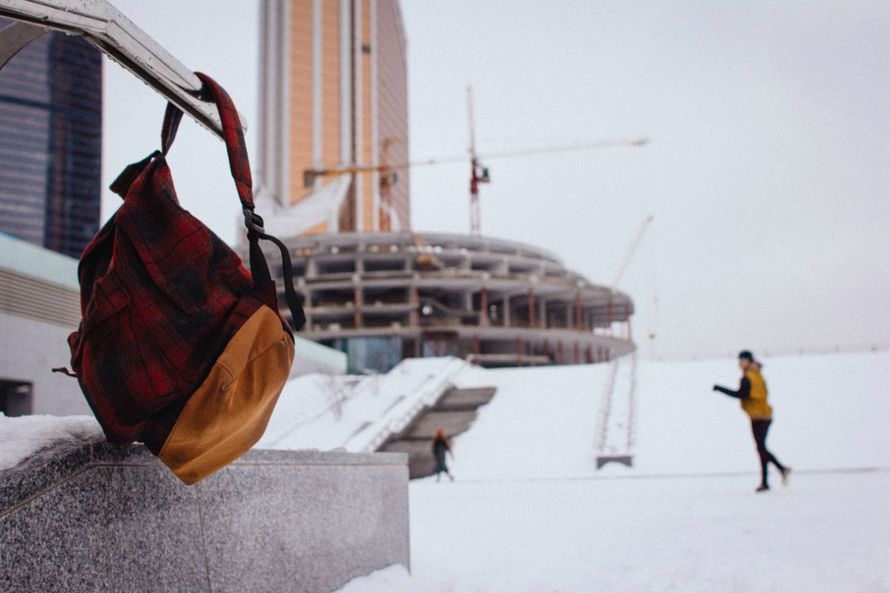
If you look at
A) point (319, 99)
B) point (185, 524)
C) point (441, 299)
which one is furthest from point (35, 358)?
point (319, 99)

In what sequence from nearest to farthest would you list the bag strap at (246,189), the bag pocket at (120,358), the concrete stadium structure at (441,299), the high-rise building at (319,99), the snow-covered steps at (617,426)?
1. the bag pocket at (120,358)
2. the bag strap at (246,189)
3. the snow-covered steps at (617,426)
4. the concrete stadium structure at (441,299)
5. the high-rise building at (319,99)

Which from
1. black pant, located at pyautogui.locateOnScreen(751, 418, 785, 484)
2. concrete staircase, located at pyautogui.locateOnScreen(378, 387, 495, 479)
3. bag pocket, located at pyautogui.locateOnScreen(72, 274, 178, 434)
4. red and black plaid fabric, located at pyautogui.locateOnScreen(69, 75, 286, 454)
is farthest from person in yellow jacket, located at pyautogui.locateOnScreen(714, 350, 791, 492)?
bag pocket, located at pyautogui.locateOnScreen(72, 274, 178, 434)

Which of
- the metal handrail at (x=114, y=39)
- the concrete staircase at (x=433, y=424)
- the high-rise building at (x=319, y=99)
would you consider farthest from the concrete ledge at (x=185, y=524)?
the high-rise building at (x=319, y=99)

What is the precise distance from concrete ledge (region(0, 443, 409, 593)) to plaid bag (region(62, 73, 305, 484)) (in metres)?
0.19

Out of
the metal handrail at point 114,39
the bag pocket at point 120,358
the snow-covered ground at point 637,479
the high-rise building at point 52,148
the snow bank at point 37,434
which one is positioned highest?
the high-rise building at point 52,148

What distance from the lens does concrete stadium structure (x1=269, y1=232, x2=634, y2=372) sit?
5941 cm

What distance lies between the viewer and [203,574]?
8.68 feet

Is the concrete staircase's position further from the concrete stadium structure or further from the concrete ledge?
the concrete stadium structure

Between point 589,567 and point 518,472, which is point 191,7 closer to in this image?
point 589,567

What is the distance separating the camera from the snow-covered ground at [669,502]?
4.74m

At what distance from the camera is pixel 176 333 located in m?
1.94

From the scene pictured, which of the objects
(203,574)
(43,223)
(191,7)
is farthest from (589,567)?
(43,223)

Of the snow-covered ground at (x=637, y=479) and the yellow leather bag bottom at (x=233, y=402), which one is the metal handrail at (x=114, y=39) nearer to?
the yellow leather bag bottom at (x=233, y=402)

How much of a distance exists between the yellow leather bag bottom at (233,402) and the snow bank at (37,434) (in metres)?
0.33
